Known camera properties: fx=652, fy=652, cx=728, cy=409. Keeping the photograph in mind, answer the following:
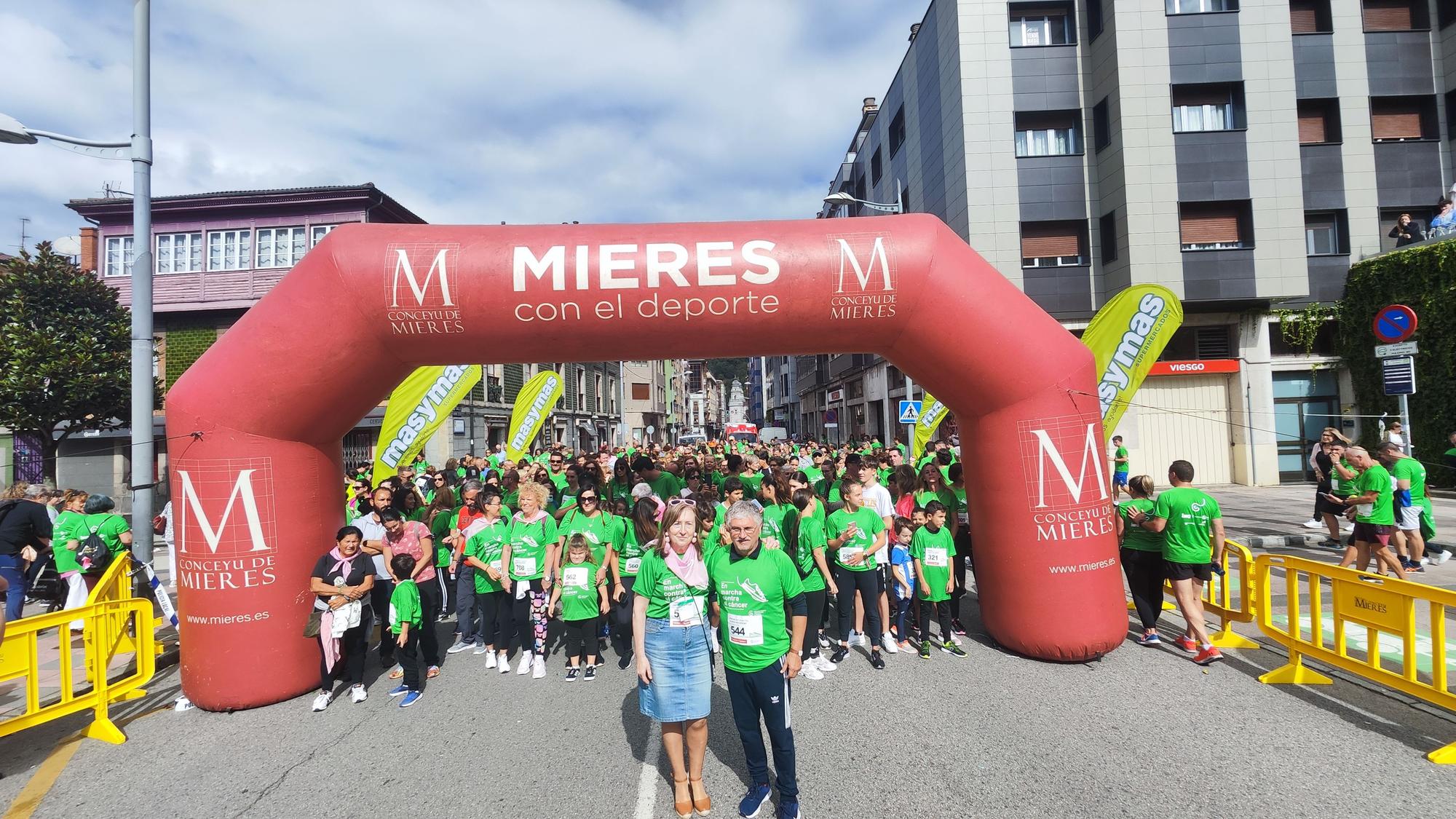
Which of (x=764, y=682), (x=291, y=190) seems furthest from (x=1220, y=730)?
(x=291, y=190)

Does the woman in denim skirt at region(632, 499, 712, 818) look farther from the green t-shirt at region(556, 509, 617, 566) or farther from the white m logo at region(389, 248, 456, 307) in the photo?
the white m logo at region(389, 248, 456, 307)

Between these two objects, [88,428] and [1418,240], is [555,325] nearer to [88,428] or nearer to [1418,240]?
[88,428]

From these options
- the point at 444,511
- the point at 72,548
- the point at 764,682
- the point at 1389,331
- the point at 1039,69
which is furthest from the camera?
the point at 1039,69

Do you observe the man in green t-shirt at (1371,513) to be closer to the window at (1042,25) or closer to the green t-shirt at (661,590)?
the green t-shirt at (661,590)

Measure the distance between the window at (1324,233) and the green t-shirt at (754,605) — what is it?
864 inches

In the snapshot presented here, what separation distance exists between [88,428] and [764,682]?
20.6m

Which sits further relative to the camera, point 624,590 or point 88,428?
point 88,428

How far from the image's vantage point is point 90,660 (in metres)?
5.02

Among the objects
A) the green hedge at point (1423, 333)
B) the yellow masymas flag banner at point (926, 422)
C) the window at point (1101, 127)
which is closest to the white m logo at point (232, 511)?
the yellow masymas flag banner at point (926, 422)

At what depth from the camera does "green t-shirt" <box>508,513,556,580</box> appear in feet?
19.5

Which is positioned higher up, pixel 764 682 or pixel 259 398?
pixel 259 398

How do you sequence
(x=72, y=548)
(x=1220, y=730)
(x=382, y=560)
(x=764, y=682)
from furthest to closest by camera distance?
(x=72, y=548) → (x=382, y=560) → (x=1220, y=730) → (x=764, y=682)

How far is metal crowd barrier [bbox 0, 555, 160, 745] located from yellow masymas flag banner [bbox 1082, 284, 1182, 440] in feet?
33.0

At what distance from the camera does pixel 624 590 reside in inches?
240
